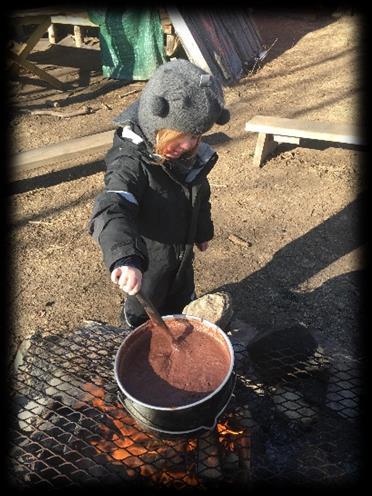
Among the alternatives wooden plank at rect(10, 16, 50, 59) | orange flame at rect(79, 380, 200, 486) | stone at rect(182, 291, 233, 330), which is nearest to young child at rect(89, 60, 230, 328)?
stone at rect(182, 291, 233, 330)

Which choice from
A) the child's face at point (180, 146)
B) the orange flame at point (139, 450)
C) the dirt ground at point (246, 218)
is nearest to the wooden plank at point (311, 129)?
the dirt ground at point (246, 218)

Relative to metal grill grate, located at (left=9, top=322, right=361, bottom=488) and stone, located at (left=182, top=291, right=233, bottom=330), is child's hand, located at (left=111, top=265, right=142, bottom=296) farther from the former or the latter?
stone, located at (left=182, top=291, right=233, bottom=330)

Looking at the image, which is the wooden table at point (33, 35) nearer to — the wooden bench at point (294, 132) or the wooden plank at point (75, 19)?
the wooden plank at point (75, 19)

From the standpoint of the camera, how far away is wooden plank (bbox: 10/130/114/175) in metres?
4.74

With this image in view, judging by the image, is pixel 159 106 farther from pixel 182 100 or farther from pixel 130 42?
pixel 130 42

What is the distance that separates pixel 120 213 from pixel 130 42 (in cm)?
575

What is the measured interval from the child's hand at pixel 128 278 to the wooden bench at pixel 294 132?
321 cm

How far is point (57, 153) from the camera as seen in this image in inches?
189

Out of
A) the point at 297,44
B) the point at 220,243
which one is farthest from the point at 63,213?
the point at 297,44

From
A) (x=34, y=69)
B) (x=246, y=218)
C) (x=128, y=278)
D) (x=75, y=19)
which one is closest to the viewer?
(x=128, y=278)

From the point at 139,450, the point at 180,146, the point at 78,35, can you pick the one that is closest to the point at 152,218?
the point at 180,146

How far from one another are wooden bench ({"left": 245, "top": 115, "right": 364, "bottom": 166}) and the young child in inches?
89.1

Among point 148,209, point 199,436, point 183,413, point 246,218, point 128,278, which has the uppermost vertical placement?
point 128,278

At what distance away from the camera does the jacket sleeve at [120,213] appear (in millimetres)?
1828
